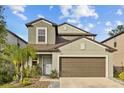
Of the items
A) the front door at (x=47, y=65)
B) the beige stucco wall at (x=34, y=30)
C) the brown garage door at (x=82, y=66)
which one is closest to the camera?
the brown garage door at (x=82, y=66)

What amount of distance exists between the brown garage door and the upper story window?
4.06 m

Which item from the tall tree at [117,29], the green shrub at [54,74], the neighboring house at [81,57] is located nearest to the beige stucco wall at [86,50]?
the neighboring house at [81,57]

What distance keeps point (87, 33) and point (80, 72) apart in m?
11.2

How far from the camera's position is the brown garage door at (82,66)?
27.5 m

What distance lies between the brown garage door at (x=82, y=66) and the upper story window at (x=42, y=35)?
4.06 metres

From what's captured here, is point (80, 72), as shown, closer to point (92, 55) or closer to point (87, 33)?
point (92, 55)

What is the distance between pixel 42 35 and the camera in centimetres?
3055

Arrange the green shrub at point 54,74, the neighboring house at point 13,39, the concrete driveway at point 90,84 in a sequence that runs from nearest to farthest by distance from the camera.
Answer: the concrete driveway at point 90,84 → the green shrub at point 54,74 → the neighboring house at point 13,39

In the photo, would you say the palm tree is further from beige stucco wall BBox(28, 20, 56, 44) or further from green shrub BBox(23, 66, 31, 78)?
beige stucco wall BBox(28, 20, 56, 44)

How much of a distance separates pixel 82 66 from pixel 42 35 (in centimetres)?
592

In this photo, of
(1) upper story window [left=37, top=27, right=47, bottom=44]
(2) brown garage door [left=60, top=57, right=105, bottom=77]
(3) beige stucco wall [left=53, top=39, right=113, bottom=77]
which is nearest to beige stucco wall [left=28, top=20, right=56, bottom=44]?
(1) upper story window [left=37, top=27, right=47, bottom=44]

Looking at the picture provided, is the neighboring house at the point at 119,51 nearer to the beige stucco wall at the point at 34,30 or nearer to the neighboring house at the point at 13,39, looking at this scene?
the beige stucco wall at the point at 34,30

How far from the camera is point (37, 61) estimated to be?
28562 mm

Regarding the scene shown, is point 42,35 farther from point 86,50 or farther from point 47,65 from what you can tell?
→ point 86,50
